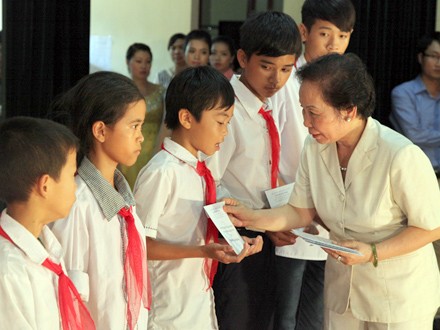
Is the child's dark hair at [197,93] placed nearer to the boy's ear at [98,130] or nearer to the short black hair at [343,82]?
the short black hair at [343,82]

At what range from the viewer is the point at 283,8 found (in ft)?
20.6

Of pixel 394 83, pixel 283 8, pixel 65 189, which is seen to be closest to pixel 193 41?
pixel 283 8

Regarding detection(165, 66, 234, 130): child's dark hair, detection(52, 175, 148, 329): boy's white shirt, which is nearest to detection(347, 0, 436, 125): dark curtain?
detection(165, 66, 234, 130): child's dark hair

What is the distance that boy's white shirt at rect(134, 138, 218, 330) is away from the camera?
8.30 ft

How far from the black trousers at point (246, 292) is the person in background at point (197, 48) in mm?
3123

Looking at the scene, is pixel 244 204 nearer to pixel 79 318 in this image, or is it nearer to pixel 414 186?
pixel 414 186

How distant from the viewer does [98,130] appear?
2328 mm

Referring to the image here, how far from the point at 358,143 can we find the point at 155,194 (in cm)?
64

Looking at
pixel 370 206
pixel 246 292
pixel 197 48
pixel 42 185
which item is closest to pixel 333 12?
pixel 370 206

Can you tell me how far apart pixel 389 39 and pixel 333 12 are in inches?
95.8

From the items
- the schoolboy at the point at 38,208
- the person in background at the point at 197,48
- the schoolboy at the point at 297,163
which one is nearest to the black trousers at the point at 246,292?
the schoolboy at the point at 297,163

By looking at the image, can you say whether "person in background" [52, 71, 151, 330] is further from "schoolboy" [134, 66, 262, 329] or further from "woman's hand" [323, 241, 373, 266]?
"woman's hand" [323, 241, 373, 266]

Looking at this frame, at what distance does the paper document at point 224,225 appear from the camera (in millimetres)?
2449

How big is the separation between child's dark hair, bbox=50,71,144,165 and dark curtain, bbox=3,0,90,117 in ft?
8.29
